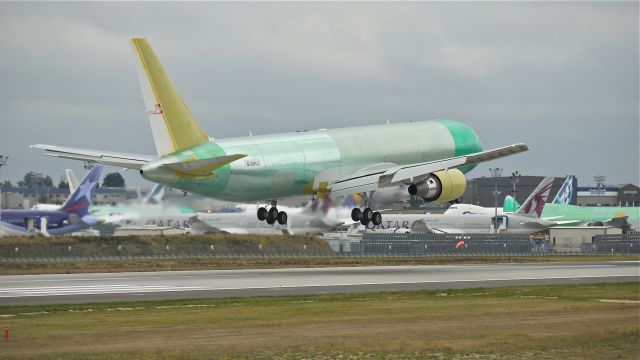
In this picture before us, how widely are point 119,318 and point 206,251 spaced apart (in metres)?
51.3

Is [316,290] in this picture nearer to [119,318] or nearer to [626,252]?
[119,318]

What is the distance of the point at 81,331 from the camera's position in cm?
3241

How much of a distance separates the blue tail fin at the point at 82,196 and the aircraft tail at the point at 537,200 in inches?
2025

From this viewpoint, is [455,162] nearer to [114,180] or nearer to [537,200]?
[537,200]

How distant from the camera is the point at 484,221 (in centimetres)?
13125

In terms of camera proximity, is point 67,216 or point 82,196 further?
point 67,216

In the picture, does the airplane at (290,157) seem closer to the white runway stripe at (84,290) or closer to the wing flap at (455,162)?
the wing flap at (455,162)

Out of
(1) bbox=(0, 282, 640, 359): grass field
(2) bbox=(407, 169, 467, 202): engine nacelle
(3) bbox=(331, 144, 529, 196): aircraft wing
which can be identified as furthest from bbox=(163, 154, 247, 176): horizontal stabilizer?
(2) bbox=(407, 169, 467, 202): engine nacelle

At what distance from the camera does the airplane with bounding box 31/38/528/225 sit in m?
53.8

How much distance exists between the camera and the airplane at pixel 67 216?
109 meters

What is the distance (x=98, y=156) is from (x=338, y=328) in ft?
93.7

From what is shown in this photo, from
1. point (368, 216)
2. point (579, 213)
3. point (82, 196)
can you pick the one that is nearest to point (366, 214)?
point (368, 216)

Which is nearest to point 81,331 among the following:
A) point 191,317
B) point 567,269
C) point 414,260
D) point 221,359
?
point 191,317

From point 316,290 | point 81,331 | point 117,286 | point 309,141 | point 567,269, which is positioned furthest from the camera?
point 567,269
